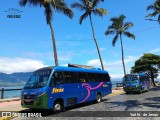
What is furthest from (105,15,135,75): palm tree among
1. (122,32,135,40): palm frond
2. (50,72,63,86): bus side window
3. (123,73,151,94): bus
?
(50,72,63,86): bus side window

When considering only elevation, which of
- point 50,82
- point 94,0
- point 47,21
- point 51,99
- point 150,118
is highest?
point 94,0

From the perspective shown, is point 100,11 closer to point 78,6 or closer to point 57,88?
point 78,6

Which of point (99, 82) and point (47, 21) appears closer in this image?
point (99, 82)

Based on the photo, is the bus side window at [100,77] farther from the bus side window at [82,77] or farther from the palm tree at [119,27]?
the palm tree at [119,27]

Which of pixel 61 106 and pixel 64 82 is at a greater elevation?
pixel 64 82

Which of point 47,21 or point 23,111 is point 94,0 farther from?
point 23,111

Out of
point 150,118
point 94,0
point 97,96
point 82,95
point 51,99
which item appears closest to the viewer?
point 150,118

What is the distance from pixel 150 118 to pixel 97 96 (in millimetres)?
9761

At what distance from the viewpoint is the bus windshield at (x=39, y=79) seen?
15733 millimetres

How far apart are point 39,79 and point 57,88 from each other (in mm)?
1251

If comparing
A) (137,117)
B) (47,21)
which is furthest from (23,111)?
(47,21)

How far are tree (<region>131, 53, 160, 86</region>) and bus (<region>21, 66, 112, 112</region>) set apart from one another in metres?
42.0

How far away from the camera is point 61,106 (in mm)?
16828

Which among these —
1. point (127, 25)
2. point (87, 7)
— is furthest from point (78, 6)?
point (127, 25)
